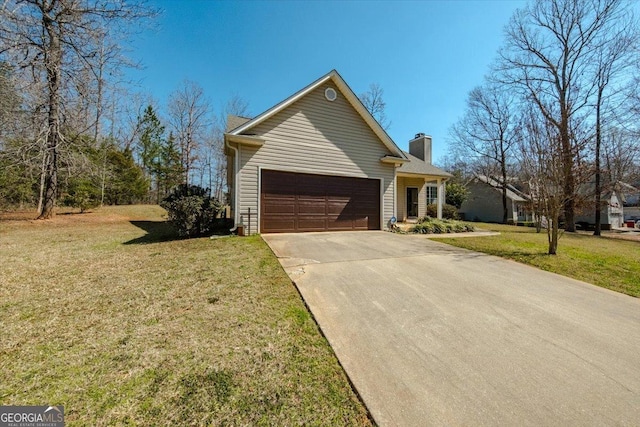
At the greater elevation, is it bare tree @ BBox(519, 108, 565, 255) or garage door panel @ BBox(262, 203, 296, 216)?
bare tree @ BBox(519, 108, 565, 255)

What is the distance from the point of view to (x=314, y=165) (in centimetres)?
984

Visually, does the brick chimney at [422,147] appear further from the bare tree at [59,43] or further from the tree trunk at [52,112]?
the tree trunk at [52,112]

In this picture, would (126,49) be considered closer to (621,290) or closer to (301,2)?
(301,2)

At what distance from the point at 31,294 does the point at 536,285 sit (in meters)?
8.49

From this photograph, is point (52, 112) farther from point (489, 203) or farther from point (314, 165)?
point (489, 203)

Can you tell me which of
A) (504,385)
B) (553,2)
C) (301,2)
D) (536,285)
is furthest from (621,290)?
(553,2)

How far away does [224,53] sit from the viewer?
42.4 feet

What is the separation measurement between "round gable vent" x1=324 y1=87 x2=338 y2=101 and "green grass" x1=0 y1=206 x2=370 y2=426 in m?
7.88

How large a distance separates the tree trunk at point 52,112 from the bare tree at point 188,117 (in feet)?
46.4

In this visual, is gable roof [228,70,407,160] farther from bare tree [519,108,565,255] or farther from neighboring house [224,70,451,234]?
bare tree [519,108,565,255]

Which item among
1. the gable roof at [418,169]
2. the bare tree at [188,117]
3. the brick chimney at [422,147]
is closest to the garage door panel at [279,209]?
the gable roof at [418,169]

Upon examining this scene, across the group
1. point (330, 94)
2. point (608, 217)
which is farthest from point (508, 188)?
point (330, 94)

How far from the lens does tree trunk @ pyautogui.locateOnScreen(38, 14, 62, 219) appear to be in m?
10.6

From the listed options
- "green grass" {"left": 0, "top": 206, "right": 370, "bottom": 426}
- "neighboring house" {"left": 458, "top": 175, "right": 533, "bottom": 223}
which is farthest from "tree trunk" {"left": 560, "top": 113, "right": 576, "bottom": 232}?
"neighboring house" {"left": 458, "top": 175, "right": 533, "bottom": 223}
